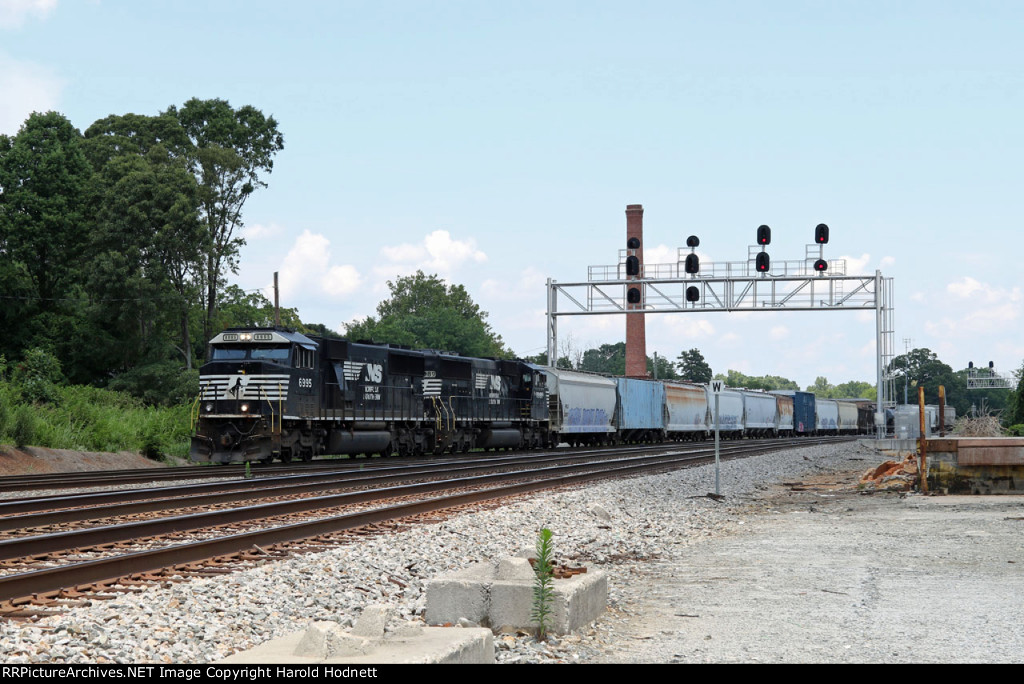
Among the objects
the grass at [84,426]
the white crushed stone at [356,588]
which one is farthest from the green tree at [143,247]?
the white crushed stone at [356,588]

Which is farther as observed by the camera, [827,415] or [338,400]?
[827,415]

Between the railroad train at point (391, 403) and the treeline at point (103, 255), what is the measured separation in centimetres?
1558

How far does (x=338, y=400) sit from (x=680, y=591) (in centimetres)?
1956

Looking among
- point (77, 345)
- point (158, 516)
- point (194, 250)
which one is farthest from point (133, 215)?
point (158, 516)

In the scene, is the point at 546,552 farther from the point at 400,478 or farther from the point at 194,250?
the point at 194,250

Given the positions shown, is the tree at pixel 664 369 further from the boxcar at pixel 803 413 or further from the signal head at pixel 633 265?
the signal head at pixel 633 265

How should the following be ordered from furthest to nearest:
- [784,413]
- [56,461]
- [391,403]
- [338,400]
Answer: [784,413], [391,403], [338,400], [56,461]

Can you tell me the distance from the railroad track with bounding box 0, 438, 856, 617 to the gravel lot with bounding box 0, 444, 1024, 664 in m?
0.64

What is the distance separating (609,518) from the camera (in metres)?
15.8

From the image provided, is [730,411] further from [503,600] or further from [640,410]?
[503,600]

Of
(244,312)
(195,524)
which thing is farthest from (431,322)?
(195,524)

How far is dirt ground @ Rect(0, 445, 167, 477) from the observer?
84.9 feet

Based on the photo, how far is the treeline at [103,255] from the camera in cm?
4841

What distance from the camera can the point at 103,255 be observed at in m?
48.2
